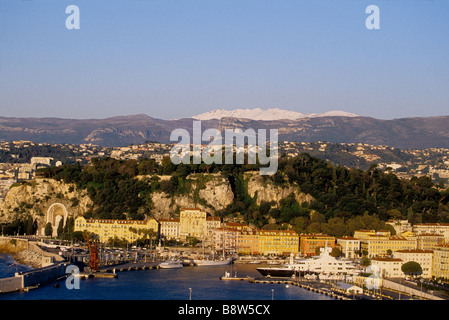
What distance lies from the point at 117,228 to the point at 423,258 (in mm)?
18731

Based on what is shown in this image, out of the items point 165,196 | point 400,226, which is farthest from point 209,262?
point 400,226

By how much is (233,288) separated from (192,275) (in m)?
4.19

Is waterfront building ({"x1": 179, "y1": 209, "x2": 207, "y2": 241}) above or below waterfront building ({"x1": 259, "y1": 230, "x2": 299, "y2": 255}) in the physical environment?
above

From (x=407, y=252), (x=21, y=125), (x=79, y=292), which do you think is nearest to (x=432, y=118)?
(x=21, y=125)

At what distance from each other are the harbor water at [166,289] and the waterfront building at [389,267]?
474 centimetres

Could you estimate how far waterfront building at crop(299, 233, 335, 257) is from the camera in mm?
41219

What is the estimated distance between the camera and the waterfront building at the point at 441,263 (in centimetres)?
3262

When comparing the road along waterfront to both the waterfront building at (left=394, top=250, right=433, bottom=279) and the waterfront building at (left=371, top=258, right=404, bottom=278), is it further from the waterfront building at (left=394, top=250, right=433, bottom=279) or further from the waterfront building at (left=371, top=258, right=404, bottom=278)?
the waterfront building at (left=394, top=250, right=433, bottom=279)

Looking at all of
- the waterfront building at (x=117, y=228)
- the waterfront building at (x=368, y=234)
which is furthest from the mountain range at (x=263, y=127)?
the waterfront building at (x=368, y=234)

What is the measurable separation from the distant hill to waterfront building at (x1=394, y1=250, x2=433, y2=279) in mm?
99869

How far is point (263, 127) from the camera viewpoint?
141 m

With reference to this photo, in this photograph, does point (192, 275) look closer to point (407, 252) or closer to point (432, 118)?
point (407, 252)

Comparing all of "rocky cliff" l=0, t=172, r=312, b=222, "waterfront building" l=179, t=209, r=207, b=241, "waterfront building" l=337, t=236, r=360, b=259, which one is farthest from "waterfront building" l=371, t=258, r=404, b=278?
"rocky cliff" l=0, t=172, r=312, b=222

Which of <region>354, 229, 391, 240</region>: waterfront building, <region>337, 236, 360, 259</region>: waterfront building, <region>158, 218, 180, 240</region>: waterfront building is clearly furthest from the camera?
<region>158, 218, 180, 240</region>: waterfront building
